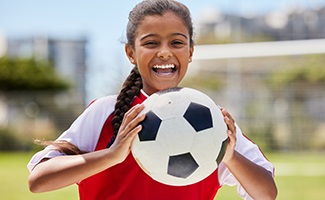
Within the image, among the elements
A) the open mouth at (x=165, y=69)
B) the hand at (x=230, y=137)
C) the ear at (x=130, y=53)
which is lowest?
the hand at (x=230, y=137)

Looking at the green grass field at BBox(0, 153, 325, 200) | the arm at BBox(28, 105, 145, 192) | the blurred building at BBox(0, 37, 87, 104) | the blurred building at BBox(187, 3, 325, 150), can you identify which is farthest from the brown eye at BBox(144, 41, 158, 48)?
the blurred building at BBox(0, 37, 87, 104)

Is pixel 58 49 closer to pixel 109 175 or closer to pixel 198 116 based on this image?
pixel 109 175

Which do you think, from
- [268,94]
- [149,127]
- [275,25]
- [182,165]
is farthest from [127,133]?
[275,25]

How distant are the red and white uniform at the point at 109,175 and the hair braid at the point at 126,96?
0.11 feet

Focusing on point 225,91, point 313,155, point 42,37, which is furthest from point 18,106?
point 42,37

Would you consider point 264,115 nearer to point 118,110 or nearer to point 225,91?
point 225,91

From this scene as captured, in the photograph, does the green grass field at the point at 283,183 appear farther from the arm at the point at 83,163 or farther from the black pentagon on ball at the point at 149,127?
the black pentagon on ball at the point at 149,127

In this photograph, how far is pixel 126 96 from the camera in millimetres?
2459

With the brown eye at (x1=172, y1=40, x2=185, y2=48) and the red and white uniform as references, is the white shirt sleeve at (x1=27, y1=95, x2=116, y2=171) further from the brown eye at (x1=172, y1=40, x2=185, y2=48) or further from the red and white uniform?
the brown eye at (x1=172, y1=40, x2=185, y2=48)

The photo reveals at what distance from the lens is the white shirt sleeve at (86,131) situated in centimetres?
234

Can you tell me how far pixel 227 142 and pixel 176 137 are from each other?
0.68 ft

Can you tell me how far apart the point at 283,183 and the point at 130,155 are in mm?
6892

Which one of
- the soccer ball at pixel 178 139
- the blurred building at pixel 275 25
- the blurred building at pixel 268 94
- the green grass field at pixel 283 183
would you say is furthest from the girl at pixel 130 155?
the blurred building at pixel 275 25

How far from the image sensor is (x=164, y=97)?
2.13 metres
